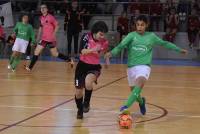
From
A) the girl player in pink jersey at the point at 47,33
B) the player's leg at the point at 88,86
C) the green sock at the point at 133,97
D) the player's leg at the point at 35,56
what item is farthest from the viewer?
the girl player in pink jersey at the point at 47,33

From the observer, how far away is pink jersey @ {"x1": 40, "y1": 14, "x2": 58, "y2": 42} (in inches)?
722

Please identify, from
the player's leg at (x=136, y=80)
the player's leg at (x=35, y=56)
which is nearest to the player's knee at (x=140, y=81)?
the player's leg at (x=136, y=80)

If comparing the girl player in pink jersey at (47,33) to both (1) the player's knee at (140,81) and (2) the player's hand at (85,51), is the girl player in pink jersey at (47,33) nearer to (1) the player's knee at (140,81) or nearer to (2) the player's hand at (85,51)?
(2) the player's hand at (85,51)

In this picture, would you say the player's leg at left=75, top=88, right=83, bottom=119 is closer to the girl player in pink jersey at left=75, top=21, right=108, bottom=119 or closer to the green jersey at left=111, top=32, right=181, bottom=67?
the girl player in pink jersey at left=75, top=21, right=108, bottom=119

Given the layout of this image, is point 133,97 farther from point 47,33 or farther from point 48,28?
point 48,28

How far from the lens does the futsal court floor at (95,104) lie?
8.73m

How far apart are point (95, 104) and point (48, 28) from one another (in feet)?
25.2

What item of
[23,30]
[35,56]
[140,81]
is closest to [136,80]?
[140,81]

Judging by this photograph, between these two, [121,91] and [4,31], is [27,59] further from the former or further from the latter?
[121,91]

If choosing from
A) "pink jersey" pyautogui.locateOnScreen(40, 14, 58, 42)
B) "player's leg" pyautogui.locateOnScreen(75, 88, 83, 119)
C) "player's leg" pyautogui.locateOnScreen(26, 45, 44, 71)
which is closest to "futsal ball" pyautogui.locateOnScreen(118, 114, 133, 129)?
"player's leg" pyautogui.locateOnScreen(75, 88, 83, 119)

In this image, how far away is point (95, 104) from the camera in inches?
444

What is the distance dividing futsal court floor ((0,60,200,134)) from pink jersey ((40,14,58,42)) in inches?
46.4

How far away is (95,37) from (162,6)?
16365 millimetres

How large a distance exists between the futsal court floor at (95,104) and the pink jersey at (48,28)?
1178 millimetres
